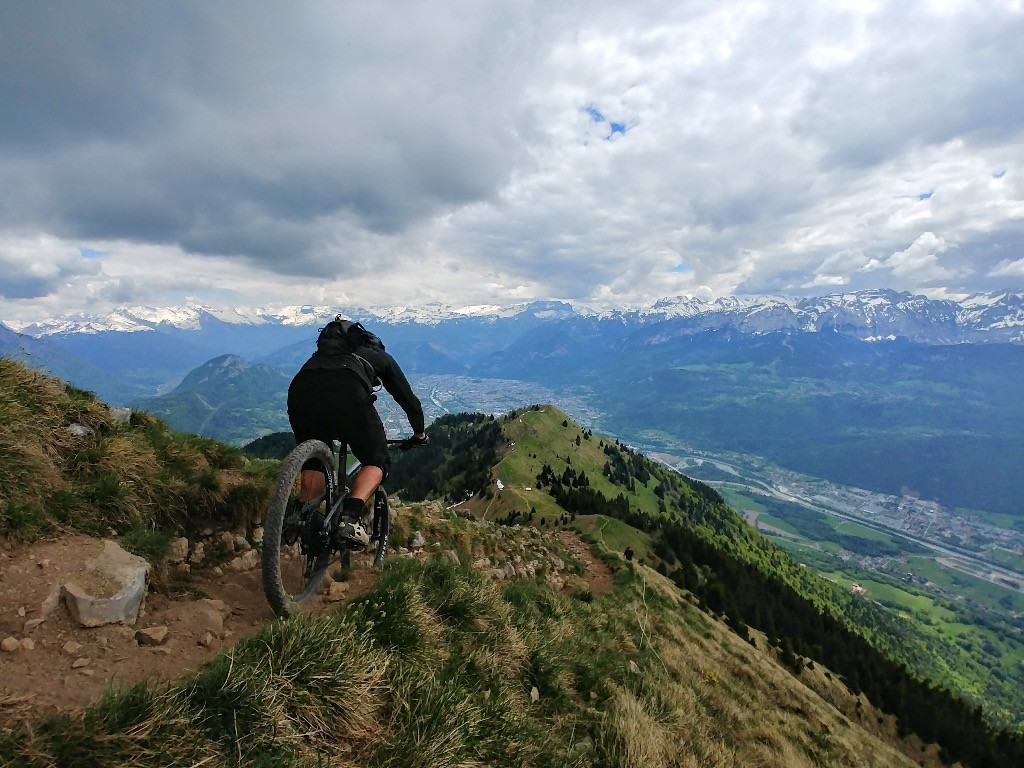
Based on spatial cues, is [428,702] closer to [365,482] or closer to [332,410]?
[365,482]

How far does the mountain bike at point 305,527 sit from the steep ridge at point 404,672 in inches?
24.8

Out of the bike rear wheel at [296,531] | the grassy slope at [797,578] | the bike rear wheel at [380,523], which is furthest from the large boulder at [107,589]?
the grassy slope at [797,578]

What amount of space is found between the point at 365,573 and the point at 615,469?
15422cm

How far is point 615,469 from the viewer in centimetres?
15538

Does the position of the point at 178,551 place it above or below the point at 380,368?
below

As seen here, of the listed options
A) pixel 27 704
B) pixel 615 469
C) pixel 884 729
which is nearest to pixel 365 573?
pixel 27 704

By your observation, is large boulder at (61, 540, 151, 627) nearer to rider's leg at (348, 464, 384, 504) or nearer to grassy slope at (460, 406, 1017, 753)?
rider's leg at (348, 464, 384, 504)

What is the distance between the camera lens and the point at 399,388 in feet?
24.9

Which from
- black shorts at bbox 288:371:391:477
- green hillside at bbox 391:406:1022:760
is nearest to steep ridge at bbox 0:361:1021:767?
black shorts at bbox 288:371:391:477

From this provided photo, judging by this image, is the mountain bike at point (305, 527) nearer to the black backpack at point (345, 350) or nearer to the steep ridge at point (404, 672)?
the steep ridge at point (404, 672)

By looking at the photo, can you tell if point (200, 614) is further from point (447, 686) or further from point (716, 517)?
point (716, 517)

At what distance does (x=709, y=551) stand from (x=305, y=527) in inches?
3419

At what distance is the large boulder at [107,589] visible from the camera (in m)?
4.64

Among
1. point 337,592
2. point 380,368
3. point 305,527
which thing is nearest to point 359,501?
point 305,527
